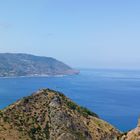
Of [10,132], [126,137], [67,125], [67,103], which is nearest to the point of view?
Result: [126,137]

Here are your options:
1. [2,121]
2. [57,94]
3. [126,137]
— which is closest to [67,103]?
[57,94]

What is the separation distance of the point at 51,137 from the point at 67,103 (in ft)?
44.5

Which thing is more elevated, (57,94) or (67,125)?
(57,94)

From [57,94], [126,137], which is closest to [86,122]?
[57,94]

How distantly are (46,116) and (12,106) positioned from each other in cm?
1004

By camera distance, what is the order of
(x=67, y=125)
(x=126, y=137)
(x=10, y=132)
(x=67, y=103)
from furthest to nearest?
(x=67, y=103) < (x=67, y=125) < (x=10, y=132) < (x=126, y=137)

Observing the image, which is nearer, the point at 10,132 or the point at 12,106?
the point at 10,132

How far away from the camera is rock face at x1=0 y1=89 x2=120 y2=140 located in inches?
3693

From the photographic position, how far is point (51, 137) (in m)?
95.0

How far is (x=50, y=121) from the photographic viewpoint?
100 meters

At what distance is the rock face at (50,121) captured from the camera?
9381cm

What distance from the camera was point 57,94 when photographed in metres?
106

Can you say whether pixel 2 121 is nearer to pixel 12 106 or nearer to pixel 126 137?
pixel 12 106

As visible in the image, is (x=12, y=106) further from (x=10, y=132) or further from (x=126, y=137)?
(x=126, y=137)
